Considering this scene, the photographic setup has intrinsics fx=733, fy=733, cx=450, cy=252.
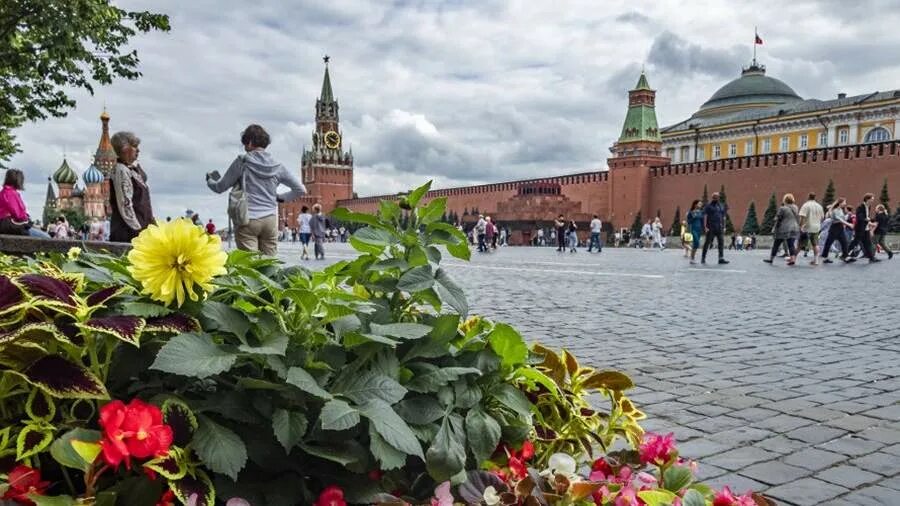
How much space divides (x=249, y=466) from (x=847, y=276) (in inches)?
473

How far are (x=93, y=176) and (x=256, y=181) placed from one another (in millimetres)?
95400

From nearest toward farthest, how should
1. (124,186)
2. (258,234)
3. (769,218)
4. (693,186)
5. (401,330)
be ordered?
(401,330), (124,186), (258,234), (769,218), (693,186)

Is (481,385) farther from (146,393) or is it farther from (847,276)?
(847,276)

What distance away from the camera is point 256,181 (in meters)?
6.54

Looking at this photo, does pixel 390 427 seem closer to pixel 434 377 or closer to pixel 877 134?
pixel 434 377

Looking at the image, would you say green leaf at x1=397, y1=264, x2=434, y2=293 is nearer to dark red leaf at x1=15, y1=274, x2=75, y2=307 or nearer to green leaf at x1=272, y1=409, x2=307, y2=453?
green leaf at x1=272, y1=409, x2=307, y2=453

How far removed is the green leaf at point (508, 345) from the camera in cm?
170

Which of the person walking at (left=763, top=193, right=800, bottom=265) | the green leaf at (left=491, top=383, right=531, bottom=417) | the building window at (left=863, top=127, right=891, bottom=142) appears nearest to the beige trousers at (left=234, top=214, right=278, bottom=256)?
the green leaf at (left=491, top=383, right=531, bottom=417)

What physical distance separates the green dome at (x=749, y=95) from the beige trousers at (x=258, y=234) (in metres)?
73.6

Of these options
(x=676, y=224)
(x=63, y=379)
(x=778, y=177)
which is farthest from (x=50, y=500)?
(x=676, y=224)

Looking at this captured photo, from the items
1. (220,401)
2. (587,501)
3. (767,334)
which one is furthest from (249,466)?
(767,334)

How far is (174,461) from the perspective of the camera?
47.5 inches

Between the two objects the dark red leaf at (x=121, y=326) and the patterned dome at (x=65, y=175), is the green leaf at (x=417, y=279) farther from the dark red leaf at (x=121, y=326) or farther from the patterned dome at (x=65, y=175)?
the patterned dome at (x=65, y=175)

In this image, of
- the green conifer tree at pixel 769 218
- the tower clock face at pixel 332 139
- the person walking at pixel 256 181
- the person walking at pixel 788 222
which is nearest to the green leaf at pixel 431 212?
the person walking at pixel 256 181
